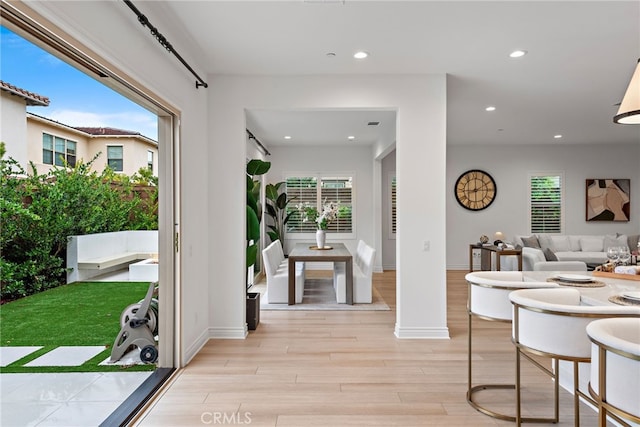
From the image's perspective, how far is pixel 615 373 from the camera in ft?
4.58

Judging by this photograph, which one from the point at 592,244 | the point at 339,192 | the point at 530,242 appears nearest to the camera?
the point at 530,242

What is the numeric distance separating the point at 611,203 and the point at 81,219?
10.0 meters

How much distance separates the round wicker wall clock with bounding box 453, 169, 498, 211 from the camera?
8641mm

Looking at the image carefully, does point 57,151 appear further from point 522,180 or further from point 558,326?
point 522,180

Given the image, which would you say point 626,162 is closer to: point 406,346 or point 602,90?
point 602,90

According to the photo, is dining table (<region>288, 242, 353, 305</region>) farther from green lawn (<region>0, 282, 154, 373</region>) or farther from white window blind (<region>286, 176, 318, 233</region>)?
white window blind (<region>286, 176, 318, 233</region>)

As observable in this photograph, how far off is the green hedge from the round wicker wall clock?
6889 millimetres

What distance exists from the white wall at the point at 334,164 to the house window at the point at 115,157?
4.85m

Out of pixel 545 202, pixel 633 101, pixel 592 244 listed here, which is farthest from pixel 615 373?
pixel 545 202

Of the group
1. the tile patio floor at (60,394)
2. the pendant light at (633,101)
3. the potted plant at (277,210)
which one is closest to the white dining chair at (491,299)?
the pendant light at (633,101)

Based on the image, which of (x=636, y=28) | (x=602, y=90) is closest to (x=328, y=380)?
(x=636, y=28)

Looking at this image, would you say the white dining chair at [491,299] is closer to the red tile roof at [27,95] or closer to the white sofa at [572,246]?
the red tile roof at [27,95]

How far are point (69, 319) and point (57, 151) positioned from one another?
2.55m

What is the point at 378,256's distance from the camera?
8461mm
